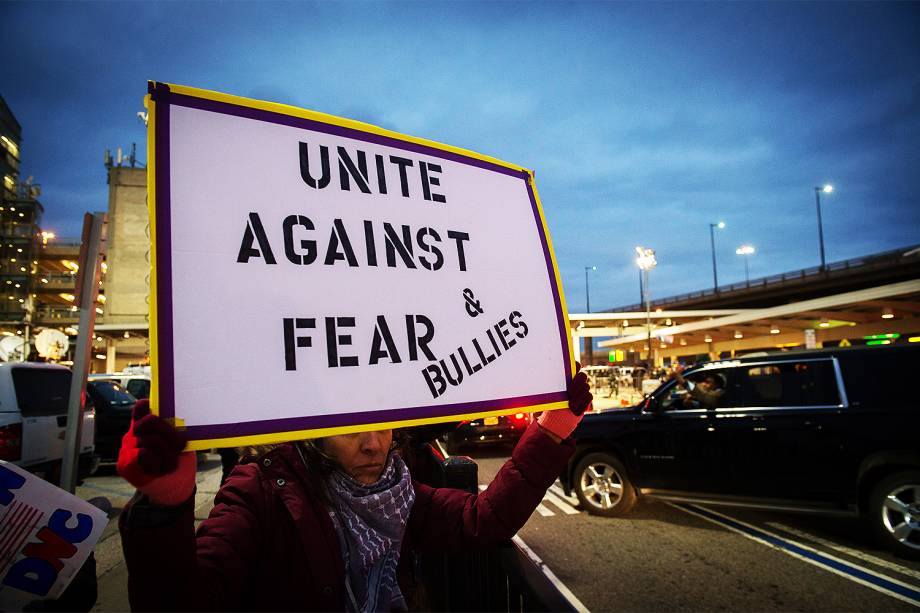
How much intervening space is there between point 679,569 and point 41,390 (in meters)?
7.88

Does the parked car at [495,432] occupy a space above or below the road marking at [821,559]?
above

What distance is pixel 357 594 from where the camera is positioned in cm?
153

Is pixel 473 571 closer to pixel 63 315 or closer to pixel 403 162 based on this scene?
pixel 403 162

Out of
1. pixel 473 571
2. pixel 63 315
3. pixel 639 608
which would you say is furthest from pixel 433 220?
pixel 63 315

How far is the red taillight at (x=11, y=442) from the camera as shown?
5215mm

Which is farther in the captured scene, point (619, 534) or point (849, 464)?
point (619, 534)

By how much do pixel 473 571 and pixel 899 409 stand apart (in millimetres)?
4997

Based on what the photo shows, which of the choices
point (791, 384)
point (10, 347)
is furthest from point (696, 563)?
point (10, 347)

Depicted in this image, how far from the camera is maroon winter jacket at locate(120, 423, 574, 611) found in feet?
3.49

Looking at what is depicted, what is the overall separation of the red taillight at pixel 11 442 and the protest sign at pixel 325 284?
605 centimetres

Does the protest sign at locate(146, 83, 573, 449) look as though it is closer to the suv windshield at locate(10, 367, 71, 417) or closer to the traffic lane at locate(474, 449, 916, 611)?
the traffic lane at locate(474, 449, 916, 611)

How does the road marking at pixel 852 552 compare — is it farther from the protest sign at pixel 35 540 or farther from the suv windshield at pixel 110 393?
the suv windshield at pixel 110 393

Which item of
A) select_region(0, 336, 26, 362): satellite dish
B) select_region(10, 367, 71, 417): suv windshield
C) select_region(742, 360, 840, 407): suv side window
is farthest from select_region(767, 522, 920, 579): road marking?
select_region(0, 336, 26, 362): satellite dish

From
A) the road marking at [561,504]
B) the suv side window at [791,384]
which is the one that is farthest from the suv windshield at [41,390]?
the suv side window at [791,384]
